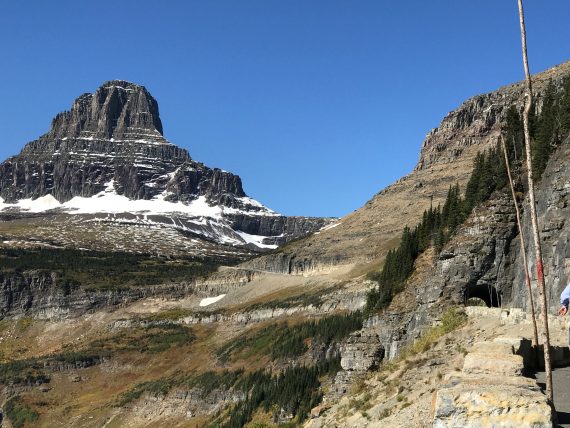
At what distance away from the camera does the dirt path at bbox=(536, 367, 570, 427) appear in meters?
17.0

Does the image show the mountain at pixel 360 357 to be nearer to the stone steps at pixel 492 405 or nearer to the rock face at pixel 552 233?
the stone steps at pixel 492 405

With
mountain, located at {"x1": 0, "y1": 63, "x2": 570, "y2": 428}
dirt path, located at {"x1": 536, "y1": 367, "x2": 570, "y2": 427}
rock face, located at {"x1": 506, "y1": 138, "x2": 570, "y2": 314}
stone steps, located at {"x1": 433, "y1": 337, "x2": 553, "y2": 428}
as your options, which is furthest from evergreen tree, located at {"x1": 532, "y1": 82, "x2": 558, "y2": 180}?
stone steps, located at {"x1": 433, "y1": 337, "x2": 553, "y2": 428}

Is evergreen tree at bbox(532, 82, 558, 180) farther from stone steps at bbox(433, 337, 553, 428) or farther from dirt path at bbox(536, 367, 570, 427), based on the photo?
stone steps at bbox(433, 337, 553, 428)

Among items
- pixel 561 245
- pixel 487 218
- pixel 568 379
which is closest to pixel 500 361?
pixel 568 379

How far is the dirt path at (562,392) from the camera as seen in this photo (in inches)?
670

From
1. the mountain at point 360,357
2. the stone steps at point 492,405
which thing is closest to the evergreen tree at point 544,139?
the mountain at point 360,357

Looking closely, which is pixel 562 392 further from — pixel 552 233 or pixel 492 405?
pixel 552 233

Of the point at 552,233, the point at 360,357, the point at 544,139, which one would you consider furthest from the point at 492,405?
the point at 544,139

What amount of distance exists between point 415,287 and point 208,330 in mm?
150161

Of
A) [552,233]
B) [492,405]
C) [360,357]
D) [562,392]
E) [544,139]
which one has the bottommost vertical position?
[360,357]

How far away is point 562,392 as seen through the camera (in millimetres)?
20672

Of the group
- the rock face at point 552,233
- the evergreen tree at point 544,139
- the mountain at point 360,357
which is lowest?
the mountain at point 360,357

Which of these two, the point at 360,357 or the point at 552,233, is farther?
the point at 360,357

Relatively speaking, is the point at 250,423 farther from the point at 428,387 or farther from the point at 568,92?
the point at 428,387
